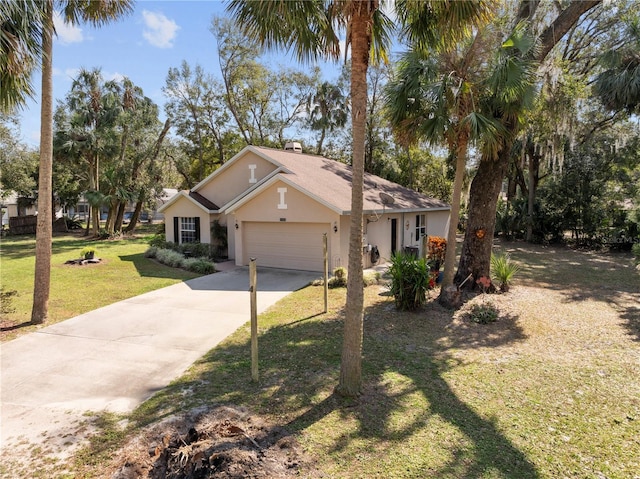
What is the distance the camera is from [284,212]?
15562 millimetres

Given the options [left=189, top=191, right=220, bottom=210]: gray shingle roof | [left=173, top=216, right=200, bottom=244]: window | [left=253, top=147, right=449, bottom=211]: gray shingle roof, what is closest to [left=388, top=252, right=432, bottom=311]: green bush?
[left=253, top=147, right=449, bottom=211]: gray shingle roof

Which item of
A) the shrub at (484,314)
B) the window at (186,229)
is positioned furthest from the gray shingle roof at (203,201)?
the shrub at (484,314)

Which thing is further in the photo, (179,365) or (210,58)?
(210,58)

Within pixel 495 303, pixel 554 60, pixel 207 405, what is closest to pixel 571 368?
pixel 495 303

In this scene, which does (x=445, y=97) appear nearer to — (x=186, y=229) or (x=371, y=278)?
(x=371, y=278)

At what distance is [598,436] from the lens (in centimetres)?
456

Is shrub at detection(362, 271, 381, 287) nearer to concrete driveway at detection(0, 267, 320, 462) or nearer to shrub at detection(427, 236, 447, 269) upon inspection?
shrub at detection(427, 236, 447, 269)

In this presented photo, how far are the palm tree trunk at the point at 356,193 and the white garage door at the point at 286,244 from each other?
9733 millimetres

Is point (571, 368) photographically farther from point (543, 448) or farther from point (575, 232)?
point (575, 232)

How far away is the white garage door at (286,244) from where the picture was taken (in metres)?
15.4

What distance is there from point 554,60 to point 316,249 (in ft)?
32.3

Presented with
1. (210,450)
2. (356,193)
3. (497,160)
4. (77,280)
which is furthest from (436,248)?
(77,280)

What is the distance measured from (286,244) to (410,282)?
7.56m

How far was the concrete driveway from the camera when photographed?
489 cm
